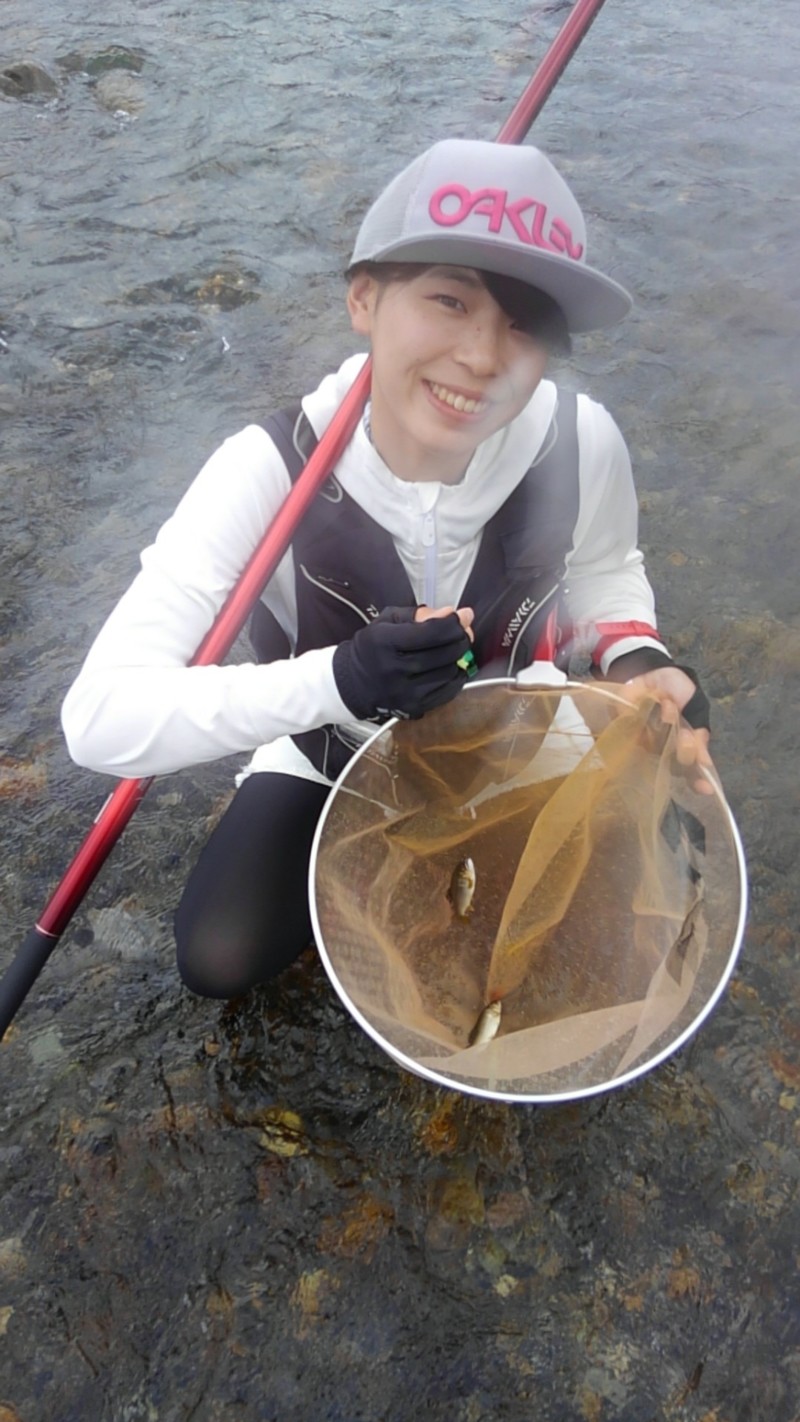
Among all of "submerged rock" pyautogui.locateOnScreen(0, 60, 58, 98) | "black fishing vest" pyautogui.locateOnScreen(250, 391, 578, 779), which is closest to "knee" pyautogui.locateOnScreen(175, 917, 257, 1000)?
"black fishing vest" pyautogui.locateOnScreen(250, 391, 578, 779)

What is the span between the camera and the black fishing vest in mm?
1524

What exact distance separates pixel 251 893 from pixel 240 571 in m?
0.54

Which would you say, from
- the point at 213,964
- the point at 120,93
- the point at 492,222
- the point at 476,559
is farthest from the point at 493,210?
the point at 120,93

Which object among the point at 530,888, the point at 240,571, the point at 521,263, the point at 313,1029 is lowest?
the point at 313,1029

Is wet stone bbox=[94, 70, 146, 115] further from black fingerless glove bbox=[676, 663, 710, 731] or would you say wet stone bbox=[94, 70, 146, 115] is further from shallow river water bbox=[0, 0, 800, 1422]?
black fingerless glove bbox=[676, 663, 710, 731]

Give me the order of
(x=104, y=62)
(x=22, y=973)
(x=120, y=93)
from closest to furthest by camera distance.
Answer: (x=22, y=973) < (x=120, y=93) < (x=104, y=62)

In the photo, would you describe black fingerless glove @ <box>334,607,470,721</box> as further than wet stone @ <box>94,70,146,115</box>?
No

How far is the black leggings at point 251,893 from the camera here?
1.61 m

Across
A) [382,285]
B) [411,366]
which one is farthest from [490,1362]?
[382,285]

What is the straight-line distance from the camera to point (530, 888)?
151 cm

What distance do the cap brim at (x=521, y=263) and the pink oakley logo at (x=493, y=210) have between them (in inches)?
1.0

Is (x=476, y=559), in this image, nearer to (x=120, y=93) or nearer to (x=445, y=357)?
(x=445, y=357)

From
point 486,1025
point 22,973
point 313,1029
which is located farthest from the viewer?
point 313,1029

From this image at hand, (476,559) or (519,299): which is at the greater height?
(519,299)
